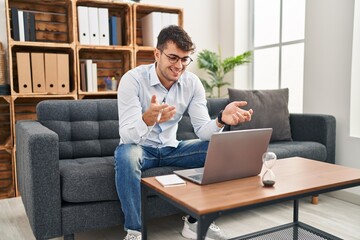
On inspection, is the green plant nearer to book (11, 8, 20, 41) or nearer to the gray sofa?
the gray sofa

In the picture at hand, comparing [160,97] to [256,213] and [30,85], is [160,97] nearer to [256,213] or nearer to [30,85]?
[256,213]

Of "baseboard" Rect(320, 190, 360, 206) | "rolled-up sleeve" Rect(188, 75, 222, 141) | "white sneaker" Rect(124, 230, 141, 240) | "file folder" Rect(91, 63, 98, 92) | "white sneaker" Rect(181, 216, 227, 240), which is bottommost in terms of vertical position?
"baseboard" Rect(320, 190, 360, 206)

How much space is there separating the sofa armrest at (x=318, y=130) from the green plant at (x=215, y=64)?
101cm

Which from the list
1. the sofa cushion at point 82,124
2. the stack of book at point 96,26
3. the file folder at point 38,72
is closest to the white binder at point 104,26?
the stack of book at point 96,26

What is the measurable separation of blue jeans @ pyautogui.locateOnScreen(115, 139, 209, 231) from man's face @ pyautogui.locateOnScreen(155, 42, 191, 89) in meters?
0.40

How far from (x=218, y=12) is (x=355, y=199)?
250 cm

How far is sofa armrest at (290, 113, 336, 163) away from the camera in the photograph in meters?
2.54

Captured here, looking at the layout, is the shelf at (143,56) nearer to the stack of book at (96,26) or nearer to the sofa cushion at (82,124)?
the stack of book at (96,26)

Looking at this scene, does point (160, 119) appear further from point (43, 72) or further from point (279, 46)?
point (279, 46)

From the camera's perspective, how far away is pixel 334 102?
2.72 metres

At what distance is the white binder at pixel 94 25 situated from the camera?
117 inches

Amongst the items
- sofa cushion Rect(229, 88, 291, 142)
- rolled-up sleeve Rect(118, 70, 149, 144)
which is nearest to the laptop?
rolled-up sleeve Rect(118, 70, 149, 144)

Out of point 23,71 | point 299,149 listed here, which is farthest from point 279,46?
point 23,71

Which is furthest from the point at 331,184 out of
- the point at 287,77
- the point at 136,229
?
the point at 287,77
